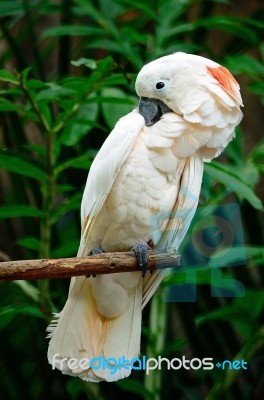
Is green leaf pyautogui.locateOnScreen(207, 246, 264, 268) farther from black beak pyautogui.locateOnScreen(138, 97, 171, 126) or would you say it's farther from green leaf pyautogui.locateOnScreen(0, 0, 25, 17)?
green leaf pyautogui.locateOnScreen(0, 0, 25, 17)

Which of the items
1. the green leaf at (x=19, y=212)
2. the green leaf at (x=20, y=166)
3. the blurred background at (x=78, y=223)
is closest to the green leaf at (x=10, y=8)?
the blurred background at (x=78, y=223)

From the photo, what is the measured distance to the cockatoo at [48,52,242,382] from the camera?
1116 mm

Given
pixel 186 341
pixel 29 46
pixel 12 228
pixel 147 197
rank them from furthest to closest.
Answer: pixel 29 46 → pixel 12 228 → pixel 186 341 → pixel 147 197

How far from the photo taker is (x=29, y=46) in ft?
6.08

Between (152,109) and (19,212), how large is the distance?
1.36ft

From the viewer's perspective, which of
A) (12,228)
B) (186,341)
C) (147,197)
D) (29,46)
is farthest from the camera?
(29,46)

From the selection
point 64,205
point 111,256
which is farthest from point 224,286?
point 64,205

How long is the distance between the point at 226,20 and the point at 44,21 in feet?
2.04

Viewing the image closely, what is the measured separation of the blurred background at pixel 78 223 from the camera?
4.03 feet

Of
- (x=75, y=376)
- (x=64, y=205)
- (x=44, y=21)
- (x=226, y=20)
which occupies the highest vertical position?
(x=44, y=21)

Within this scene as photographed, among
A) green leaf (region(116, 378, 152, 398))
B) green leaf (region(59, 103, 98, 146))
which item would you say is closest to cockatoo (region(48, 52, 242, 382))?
green leaf (region(116, 378, 152, 398))

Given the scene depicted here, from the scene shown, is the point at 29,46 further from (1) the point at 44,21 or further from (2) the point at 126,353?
(2) the point at 126,353

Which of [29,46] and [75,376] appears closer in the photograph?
Answer: [75,376]

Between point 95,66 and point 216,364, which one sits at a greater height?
point 95,66
